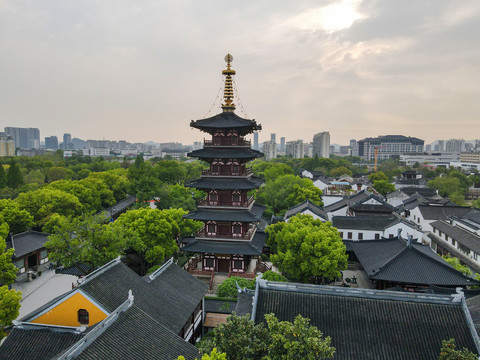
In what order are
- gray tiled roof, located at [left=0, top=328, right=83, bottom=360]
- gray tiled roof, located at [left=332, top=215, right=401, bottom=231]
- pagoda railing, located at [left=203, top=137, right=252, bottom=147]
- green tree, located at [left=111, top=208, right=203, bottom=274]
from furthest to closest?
gray tiled roof, located at [left=332, top=215, right=401, bottom=231] < pagoda railing, located at [left=203, top=137, right=252, bottom=147] < green tree, located at [left=111, top=208, right=203, bottom=274] < gray tiled roof, located at [left=0, top=328, right=83, bottom=360]

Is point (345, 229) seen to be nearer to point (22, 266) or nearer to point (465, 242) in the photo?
point (465, 242)

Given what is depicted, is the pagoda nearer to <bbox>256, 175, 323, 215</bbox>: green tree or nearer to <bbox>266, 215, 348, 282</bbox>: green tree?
<bbox>266, 215, 348, 282</bbox>: green tree

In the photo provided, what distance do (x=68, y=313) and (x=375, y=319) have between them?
53.3ft

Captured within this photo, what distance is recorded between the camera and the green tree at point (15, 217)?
124 ft

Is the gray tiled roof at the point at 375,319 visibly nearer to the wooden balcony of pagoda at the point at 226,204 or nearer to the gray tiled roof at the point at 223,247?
the gray tiled roof at the point at 223,247

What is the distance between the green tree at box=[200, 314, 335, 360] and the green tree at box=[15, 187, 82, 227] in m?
40.3

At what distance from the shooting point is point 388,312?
52.9 feet

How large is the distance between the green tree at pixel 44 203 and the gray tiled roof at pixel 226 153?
2398 cm

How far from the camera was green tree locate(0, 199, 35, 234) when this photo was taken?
37938mm

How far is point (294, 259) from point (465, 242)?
2661cm

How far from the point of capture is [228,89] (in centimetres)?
3366

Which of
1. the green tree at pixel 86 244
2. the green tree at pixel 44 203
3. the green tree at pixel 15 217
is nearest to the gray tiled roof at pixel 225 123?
the green tree at pixel 86 244

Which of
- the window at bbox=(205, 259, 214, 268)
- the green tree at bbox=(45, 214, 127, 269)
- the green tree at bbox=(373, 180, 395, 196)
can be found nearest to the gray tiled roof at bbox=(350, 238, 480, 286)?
the window at bbox=(205, 259, 214, 268)

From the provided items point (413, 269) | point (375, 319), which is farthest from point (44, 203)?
point (413, 269)
